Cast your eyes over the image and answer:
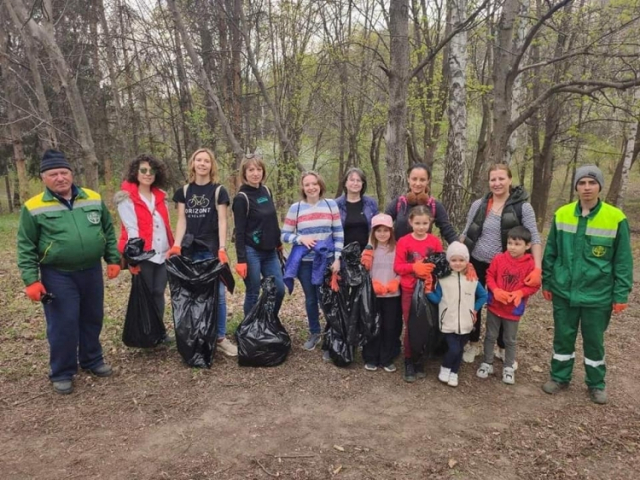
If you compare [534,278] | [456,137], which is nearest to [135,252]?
[534,278]

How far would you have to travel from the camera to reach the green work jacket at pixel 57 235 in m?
3.17

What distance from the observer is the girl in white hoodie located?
3.41 m

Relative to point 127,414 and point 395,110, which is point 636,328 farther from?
point 127,414

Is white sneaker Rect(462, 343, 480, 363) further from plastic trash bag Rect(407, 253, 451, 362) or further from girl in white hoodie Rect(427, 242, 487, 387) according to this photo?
plastic trash bag Rect(407, 253, 451, 362)

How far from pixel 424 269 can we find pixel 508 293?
0.71 metres

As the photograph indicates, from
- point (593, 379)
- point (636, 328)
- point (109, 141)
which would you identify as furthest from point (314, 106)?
point (593, 379)

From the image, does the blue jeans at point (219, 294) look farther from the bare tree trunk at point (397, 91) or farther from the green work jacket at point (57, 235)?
the bare tree trunk at point (397, 91)

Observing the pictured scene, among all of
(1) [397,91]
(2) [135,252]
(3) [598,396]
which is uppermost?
(1) [397,91]

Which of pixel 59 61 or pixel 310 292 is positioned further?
pixel 59 61

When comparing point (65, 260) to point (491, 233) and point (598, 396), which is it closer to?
point (491, 233)

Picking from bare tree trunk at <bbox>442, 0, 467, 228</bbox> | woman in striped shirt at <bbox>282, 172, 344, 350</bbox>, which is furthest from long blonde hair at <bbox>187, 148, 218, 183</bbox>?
bare tree trunk at <bbox>442, 0, 467, 228</bbox>

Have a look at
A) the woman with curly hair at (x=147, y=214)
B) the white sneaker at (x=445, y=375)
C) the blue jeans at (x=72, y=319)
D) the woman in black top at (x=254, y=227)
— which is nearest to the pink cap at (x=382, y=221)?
the woman in black top at (x=254, y=227)

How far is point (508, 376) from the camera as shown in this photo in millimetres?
3611

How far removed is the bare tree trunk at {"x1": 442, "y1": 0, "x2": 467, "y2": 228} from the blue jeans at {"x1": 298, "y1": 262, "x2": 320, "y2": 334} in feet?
14.0
